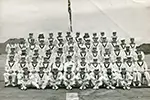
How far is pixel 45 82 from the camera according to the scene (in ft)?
13.3

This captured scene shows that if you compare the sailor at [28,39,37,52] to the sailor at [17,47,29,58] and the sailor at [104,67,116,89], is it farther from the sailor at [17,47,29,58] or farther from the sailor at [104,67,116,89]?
the sailor at [104,67,116,89]

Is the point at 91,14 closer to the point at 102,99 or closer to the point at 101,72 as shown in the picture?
the point at 101,72

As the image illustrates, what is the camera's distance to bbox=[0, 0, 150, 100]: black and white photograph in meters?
4.03

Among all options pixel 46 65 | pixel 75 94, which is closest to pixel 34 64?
pixel 46 65

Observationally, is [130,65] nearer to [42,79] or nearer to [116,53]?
[116,53]

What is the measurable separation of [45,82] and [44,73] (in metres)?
0.10

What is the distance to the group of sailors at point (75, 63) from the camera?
4.05 metres

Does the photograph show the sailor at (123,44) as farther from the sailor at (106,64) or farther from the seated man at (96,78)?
the seated man at (96,78)

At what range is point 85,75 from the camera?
4.04 meters

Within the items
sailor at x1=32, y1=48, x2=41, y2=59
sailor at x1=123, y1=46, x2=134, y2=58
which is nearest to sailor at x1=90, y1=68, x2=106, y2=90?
sailor at x1=123, y1=46, x2=134, y2=58

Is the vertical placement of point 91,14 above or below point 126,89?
above

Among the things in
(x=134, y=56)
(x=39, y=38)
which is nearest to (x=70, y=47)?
(x=39, y=38)

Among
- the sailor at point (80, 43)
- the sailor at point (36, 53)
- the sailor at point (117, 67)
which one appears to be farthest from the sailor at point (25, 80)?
the sailor at point (117, 67)

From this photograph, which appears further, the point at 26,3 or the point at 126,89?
the point at 26,3
